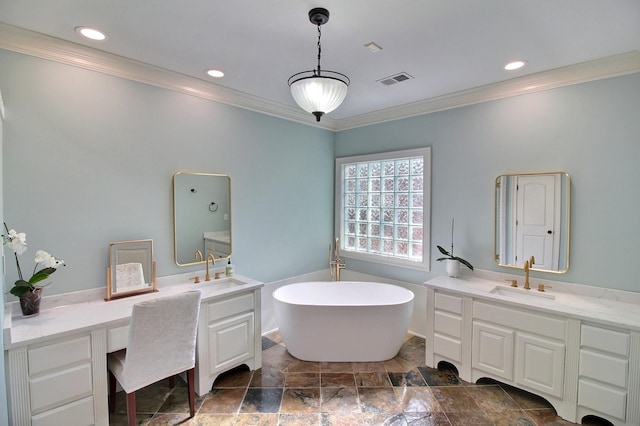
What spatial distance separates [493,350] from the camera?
2.60 metres

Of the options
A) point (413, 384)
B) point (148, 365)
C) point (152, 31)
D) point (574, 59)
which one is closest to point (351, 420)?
point (413, 384)

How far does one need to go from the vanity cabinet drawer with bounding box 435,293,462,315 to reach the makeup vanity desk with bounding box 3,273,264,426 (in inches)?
77.0

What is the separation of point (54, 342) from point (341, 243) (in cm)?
327

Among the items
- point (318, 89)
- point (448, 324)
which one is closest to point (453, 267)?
point (448, 324)

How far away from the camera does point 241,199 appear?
3.38 metres

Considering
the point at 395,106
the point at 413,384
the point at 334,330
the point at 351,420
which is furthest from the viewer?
the point at 395,106

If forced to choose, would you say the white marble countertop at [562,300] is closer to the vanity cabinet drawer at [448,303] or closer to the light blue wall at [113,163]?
the vanity cabinet drawer at [448,303]

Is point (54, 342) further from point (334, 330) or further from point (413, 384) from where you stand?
point (413, 384)

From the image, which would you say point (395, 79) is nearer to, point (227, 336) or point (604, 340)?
point (604, 340)

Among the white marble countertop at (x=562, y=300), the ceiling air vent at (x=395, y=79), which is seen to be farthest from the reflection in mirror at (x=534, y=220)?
the ceiling air vent at (x=395, y=79)

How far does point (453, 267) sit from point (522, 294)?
2.12 ft

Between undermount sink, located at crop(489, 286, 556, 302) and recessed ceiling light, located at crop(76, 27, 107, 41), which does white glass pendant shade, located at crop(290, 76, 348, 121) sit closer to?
recessed ceiling light, located at crop(76, 27, 107, 41)

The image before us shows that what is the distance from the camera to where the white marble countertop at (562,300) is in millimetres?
2154

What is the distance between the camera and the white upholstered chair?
1929mm
